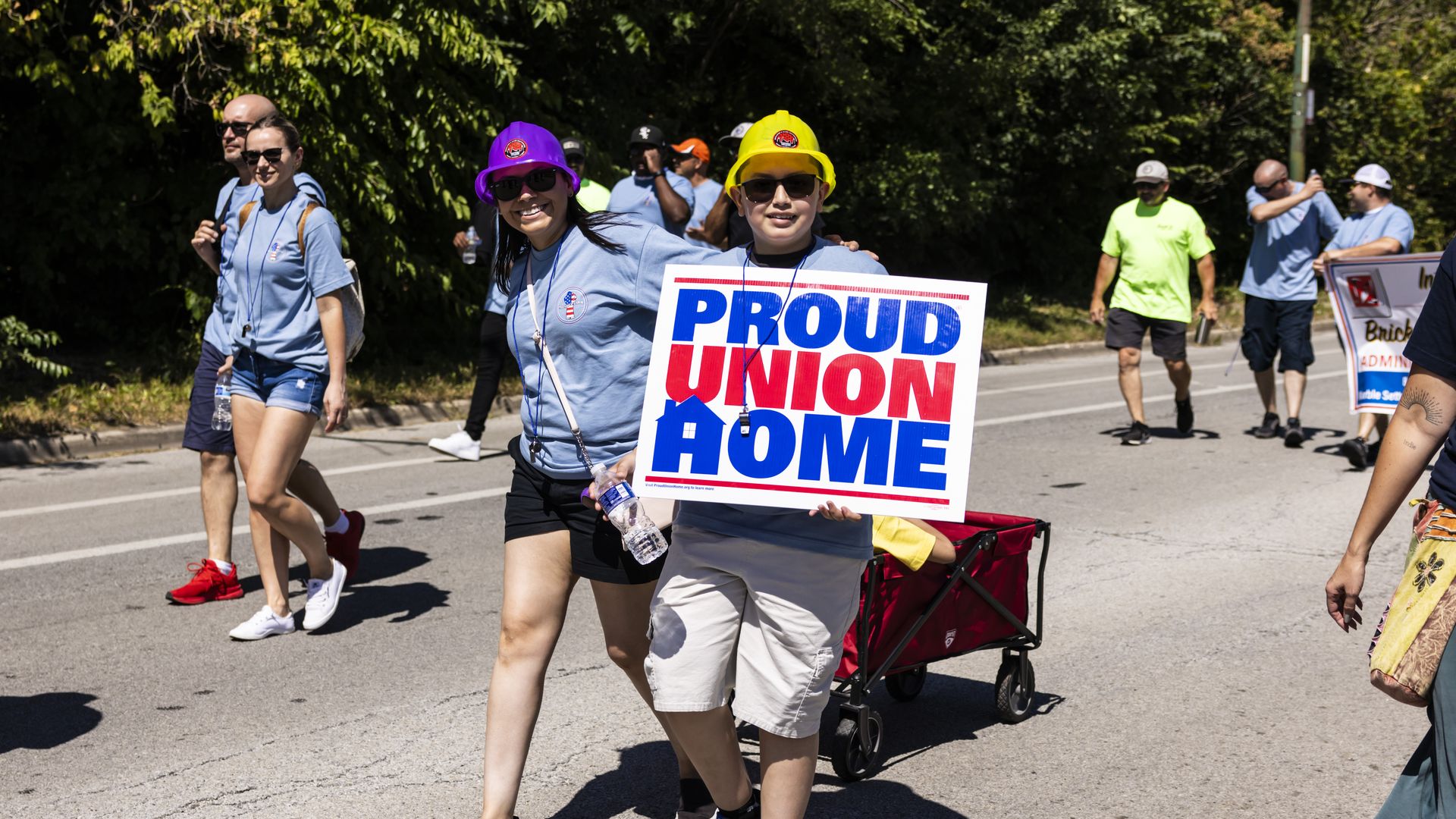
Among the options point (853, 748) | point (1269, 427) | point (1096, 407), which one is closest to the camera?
point (853, 748)

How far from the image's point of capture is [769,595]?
11.1 feet

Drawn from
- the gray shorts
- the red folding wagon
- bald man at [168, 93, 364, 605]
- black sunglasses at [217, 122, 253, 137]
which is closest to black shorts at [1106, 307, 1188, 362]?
the red folding wagon

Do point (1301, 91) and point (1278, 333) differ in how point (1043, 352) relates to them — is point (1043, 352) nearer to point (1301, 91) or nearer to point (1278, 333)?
point (1278, 333)

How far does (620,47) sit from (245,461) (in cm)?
1197

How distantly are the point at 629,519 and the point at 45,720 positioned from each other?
2.55m

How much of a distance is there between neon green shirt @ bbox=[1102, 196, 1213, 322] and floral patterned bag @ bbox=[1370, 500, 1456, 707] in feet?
27.7

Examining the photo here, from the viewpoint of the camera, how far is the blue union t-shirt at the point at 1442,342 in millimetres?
2838

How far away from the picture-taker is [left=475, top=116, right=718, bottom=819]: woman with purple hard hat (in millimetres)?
3809

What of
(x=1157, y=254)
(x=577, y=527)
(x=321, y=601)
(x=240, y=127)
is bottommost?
(x=321, y=601)

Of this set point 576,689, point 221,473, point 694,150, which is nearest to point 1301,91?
point 694,150

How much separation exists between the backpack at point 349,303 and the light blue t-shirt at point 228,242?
0.05 m

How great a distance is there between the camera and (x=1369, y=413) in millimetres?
10008

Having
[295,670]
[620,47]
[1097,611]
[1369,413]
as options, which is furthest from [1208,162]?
[295,670]

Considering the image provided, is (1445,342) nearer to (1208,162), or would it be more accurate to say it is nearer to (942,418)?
(942,418)
